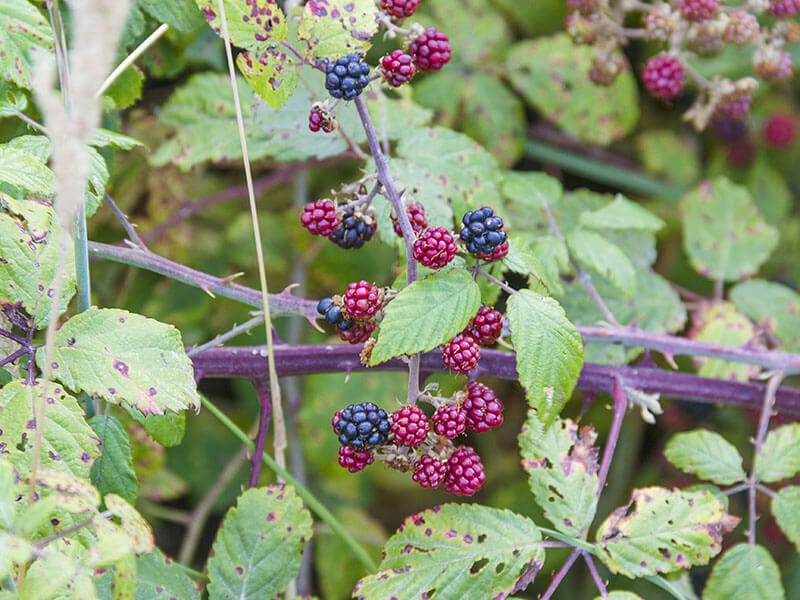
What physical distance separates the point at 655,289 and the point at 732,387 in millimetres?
388

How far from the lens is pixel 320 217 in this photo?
137 centimetres

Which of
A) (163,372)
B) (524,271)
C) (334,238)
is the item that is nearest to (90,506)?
(163,372)

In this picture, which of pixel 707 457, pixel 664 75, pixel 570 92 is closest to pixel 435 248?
pixel 707 457

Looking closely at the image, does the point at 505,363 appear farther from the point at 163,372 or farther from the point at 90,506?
the point at 90,506

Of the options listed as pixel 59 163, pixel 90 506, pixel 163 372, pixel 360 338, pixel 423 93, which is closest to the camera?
pixel 59 163

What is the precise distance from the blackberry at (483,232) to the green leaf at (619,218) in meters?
0.69

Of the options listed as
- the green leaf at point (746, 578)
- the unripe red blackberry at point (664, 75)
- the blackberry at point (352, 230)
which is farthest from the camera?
the unripe red blackberry at point (664, 75)

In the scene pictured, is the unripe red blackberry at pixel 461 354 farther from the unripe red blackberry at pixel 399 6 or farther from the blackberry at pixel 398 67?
the unripe red blackberry at pixel 399 6

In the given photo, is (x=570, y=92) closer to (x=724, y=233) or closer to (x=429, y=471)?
(x=724, y=233)

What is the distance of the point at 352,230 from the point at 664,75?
3.39 feet

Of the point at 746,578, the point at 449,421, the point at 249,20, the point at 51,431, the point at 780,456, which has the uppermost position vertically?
the point at 249,20

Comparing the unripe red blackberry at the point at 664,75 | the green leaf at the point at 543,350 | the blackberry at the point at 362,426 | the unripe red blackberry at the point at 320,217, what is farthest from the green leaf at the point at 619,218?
the blackberry at the point at 362,426

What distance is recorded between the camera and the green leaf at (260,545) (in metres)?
1.39

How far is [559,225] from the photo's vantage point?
212cm
